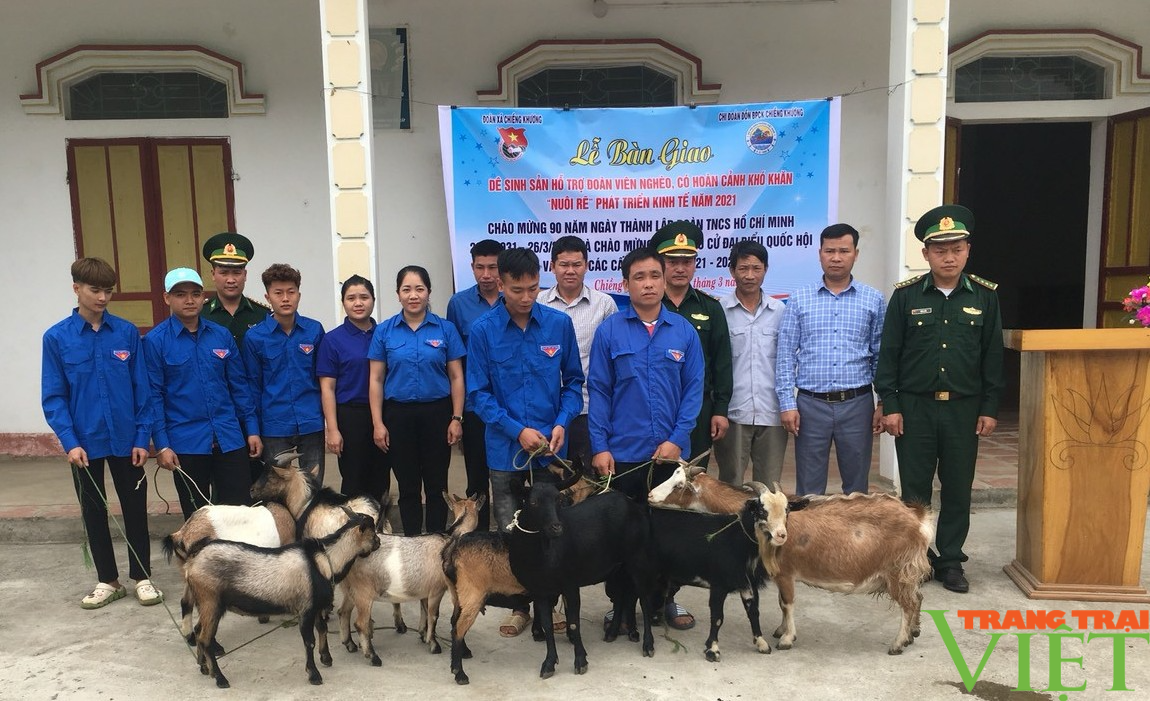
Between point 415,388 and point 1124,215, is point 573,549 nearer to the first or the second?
point 415,388

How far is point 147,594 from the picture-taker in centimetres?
414

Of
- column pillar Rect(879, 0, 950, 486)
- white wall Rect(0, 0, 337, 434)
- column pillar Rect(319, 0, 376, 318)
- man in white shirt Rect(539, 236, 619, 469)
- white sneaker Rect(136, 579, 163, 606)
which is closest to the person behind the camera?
white sneaker Rect(136, 579, 163, 606)

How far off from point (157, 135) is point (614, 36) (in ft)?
A: 13.3

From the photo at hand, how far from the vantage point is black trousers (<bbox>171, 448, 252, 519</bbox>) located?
13.7 ft

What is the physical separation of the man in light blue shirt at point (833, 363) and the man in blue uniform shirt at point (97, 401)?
137 inches

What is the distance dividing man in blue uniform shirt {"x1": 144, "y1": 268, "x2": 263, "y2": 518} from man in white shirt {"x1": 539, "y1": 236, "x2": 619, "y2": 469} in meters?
1.78

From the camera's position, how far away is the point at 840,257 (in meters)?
4.15

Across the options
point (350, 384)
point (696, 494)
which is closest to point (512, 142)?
point (350, 384)

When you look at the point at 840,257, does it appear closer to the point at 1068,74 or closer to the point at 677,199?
the point at 677,199

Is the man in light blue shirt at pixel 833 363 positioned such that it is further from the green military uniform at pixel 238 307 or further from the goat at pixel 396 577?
the green military uniform at pixel 238 307

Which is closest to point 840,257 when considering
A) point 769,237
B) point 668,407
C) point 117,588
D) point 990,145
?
point 668,407

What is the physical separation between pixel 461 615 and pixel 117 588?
2275 mm

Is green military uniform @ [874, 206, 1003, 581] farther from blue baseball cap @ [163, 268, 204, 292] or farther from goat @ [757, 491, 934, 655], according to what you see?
blue baseball cap @ [163, 268, 204, 292]

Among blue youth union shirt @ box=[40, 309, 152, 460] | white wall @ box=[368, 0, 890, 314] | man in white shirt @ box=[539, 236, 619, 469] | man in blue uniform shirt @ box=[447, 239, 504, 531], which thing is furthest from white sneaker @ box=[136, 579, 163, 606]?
white wall @ box=[368, 0, 890, 314]
